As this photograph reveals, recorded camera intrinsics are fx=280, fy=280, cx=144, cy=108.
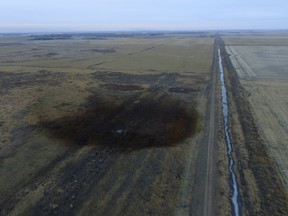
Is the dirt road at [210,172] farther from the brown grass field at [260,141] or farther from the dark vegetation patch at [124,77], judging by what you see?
the dark vegetation patch at [124,77]

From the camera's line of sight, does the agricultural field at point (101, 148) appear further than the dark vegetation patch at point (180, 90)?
No

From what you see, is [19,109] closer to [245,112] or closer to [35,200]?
[35,200]

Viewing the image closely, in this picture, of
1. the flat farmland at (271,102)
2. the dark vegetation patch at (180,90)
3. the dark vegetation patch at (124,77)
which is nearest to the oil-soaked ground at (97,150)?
the dark vegetation patch at (180,90)

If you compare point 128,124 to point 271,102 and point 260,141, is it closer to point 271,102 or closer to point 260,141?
point 260,141

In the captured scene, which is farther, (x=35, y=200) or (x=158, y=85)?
(x=158, y=85)

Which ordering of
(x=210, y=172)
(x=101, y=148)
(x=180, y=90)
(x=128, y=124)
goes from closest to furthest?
(x=210, y=172)
(x=101, y=148)
(x=128, y=124)
(x=180, y=90)

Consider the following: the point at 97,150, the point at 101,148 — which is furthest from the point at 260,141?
the point at 97,150

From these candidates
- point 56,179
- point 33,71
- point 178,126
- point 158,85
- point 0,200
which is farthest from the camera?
point 33,71

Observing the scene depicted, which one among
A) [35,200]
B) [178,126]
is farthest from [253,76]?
[35,200]
